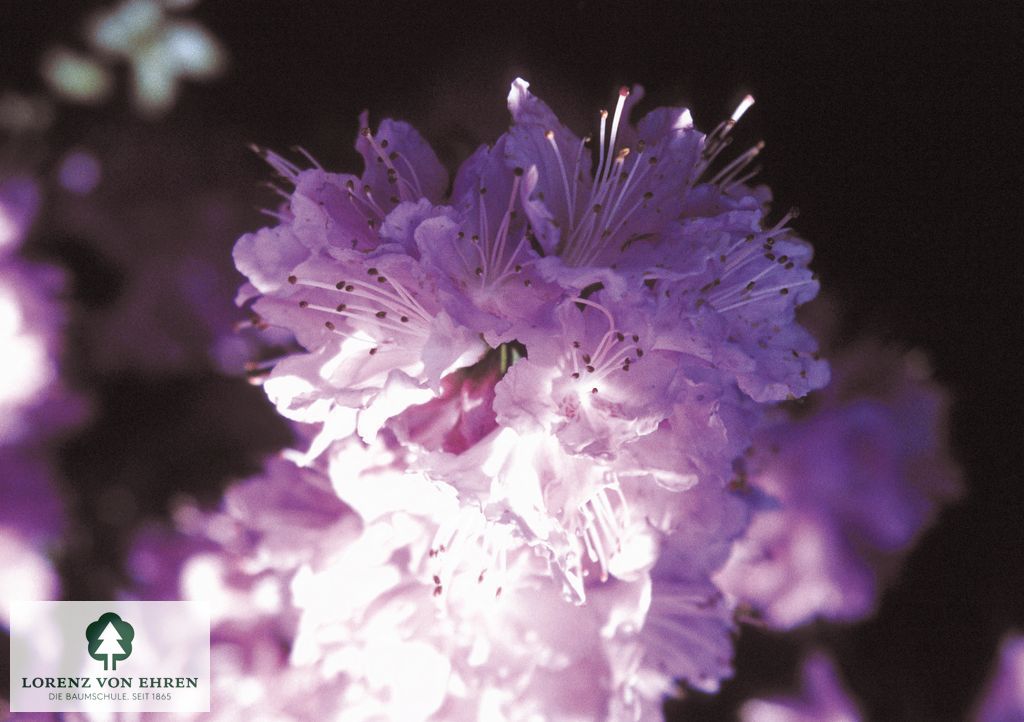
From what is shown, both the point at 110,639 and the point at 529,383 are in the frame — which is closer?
the point at 529,383

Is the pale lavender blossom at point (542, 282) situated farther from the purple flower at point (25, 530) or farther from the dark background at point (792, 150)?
the purple flower at point (25, 530)

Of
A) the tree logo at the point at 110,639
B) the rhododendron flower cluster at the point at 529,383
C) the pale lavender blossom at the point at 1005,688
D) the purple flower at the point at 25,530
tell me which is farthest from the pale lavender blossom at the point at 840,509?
the purple flower at the point at 25,530

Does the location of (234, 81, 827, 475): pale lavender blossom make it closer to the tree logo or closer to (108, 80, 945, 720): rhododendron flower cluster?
(108, 80, 945, 720): rhododendron flower cluster

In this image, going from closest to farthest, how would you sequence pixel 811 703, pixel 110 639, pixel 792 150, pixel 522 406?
pixel 522 406 → pixel 110 639 → pixel 792 150 → pixel 811 703

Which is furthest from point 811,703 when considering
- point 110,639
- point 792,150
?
→ point 110,639

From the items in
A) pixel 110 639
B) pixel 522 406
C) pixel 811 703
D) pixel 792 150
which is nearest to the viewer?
pixel 522 406

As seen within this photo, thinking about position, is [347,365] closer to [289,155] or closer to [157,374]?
[289,155]

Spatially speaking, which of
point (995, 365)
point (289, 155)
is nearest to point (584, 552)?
point (289, 155)

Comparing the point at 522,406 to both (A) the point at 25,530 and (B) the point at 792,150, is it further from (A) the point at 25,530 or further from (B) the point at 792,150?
(A) the point at 25,530
